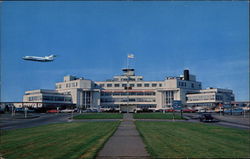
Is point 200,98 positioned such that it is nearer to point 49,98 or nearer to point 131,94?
point 131,94

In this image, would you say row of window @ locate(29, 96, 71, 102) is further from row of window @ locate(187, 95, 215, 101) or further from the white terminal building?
row of window @ locate(187, 95, 215, 101)

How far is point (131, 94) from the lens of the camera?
129625 millimetres

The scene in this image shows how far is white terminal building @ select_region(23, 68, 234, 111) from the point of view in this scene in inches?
4783

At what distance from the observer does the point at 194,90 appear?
133000 mm

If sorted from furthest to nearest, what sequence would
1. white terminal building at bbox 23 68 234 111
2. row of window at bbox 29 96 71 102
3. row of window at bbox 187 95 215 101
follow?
white terminal building at bbox 23 68 234 111
row of window at bbox 187 95 215 101
row of window at bbox 29 96 71 102

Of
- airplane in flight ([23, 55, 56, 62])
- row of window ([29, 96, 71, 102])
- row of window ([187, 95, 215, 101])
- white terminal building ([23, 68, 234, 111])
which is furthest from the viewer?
white terminal building ([23, 68, 234, 111])

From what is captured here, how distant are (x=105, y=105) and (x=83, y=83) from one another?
54.7ft

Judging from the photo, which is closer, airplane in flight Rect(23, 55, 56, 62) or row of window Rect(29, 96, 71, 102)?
airplane in flight Rect(23, 55, 56, 62)

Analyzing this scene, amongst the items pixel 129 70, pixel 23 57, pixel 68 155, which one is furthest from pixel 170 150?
pixel 129 70

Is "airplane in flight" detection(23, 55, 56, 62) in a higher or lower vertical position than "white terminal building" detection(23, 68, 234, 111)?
higher

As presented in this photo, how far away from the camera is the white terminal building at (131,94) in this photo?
122 m

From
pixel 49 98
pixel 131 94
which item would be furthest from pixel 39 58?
pixel 131 94

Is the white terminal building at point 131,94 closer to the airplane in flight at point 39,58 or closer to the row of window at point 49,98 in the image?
the row of window at point 49,98

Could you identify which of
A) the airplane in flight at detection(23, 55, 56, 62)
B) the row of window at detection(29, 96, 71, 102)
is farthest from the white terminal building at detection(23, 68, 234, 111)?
the airplane in flight at detection(23, 55, 56, 62)
